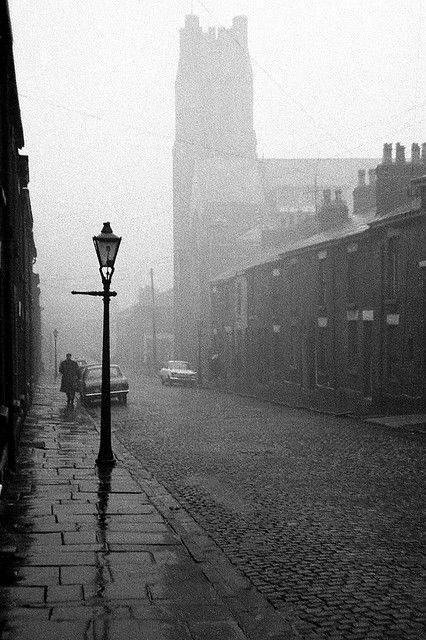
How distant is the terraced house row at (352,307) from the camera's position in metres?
26.4

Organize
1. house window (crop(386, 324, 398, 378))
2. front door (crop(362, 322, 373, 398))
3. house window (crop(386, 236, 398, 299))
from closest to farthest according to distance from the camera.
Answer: house window (crop(386, 324, 398, 378)) < house window (crop(386, 236, 398, 299)) < front door (crop(362, 322, 373, 398))

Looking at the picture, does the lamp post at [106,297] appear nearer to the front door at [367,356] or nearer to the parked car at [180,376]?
the front door at [367,356]

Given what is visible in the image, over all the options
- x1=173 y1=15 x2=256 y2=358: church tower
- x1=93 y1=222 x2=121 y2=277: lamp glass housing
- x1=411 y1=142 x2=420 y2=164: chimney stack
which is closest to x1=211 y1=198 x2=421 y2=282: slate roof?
x1=411 y1=142 x2=420 y2=164: chimney stack

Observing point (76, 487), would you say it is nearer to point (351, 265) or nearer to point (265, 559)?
point (265, 559)

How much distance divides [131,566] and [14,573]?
1057 mm

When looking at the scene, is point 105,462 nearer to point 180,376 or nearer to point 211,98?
point 180,376

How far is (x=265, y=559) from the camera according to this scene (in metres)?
8.19

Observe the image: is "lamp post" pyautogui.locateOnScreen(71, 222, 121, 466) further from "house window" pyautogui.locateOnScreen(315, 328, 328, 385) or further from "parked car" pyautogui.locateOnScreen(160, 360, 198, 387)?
"parked car" pyautogui.locateOnScreen(160, 360, 198, 387)

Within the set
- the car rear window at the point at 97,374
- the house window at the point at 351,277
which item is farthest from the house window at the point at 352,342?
the car rear window at the point at 97,374

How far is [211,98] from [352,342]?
7525cm

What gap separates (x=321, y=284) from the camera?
114 feet

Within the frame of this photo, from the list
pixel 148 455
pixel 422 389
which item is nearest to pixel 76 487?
pixel 148 455

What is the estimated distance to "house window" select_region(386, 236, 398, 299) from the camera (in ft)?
91.0

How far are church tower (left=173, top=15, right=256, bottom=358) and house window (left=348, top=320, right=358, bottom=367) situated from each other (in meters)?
67.4
